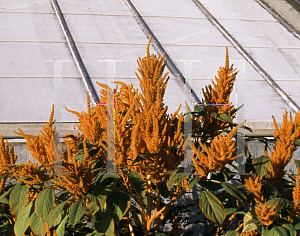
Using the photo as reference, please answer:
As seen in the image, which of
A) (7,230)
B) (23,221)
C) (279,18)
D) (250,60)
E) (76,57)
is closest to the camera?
(23,221)

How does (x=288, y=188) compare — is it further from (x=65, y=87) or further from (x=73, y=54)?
(x=73, y=54)

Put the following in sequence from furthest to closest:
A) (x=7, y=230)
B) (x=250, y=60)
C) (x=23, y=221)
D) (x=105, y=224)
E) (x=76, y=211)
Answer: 1. (x=250, y=60)
2. (x=7, y=230)
3. (x=23, y=221)
4. (x=105, y=224)
5. (x=76, y=211)

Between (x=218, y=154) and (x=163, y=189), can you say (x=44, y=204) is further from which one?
(x=218, y=154)

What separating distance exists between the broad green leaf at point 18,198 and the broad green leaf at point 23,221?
4 centimetres

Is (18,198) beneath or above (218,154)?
beneath

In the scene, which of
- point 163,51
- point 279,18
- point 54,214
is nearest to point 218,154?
point 54,214

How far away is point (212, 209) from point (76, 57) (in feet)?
8.83

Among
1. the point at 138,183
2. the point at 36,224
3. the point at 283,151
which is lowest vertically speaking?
the point at 36,224

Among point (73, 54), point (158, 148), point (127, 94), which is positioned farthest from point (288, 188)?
point (73, 54)

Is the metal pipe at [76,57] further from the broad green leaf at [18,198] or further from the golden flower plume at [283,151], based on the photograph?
the golden flower plume at [283,151]

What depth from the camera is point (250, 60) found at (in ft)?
13.0

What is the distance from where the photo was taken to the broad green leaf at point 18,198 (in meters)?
1.45

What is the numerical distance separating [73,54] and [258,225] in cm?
287

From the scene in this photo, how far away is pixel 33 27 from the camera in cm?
420
